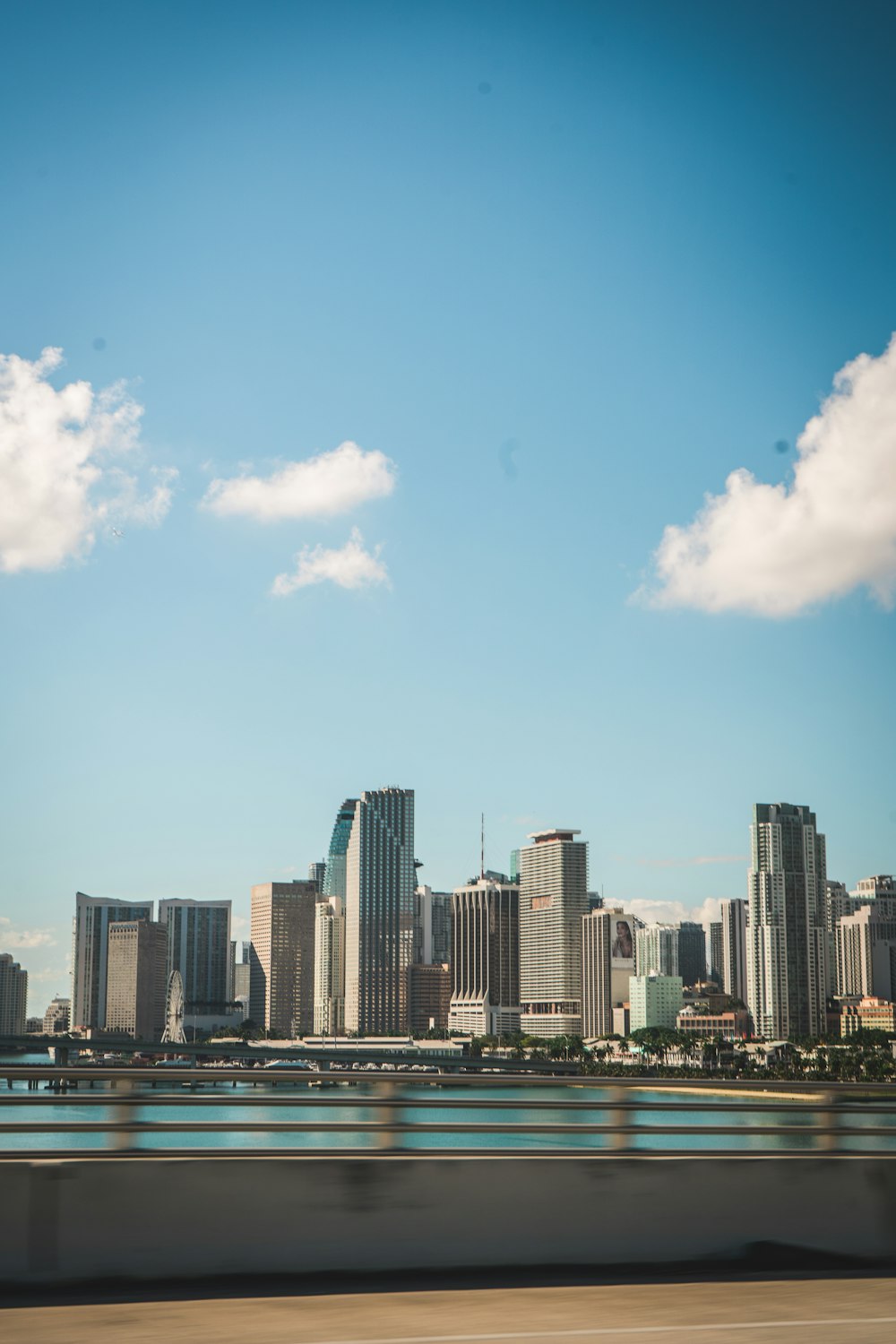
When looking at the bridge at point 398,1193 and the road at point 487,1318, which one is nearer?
the road at point 487,1318

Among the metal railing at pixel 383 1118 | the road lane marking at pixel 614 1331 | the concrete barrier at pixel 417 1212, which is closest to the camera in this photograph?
the road lane marking at pixel 614 1331

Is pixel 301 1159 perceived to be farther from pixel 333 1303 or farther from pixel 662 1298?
pixel 662 1298

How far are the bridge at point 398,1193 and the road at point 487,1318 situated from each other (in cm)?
37

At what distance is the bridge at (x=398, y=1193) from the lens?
31.4ft

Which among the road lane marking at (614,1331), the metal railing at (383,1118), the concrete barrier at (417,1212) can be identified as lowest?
the road lane marking at (614,1331)

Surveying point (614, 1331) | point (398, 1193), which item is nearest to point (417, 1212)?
point (398, 1193)

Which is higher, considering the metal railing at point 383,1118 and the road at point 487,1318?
the metal railing at point 383,1118

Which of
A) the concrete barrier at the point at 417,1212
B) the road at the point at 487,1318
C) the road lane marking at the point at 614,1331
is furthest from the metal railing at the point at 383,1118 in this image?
the road lane marking at the point at 614,1331

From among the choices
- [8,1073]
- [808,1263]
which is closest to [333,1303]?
[8,1073]

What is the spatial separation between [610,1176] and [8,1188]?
13.6ft

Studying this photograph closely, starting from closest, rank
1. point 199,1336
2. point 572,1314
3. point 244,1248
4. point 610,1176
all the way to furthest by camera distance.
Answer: point 199,1336 < point 572,1314 < point 244,1248 < point 610,1176

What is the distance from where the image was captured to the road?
336 inches

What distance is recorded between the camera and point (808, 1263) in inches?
430

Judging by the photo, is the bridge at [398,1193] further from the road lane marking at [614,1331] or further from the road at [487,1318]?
the road lane marking at [614,1331]
